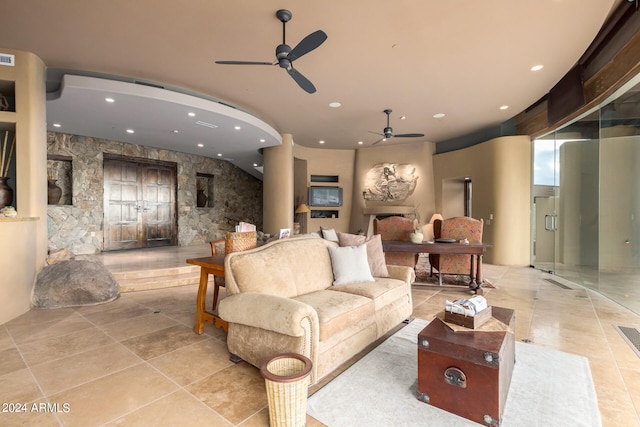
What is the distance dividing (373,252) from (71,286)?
3.78 metres

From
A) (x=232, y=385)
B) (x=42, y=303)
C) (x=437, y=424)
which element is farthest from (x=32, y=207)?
(x=437, y=424)

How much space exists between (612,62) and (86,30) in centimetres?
662

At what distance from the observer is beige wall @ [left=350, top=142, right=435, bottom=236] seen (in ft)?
27.6

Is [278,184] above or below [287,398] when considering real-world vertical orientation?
above

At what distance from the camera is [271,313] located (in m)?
1.93

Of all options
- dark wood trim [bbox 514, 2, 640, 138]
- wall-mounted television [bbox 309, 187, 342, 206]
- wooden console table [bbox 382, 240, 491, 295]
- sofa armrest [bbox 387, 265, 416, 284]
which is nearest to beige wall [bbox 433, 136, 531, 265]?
dark wood trim [bbox 514, 2, 640, 138]

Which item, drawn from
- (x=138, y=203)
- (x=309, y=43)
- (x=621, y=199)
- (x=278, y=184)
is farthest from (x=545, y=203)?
(x=138, y=203)

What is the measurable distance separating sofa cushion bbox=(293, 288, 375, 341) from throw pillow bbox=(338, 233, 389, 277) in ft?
2.49

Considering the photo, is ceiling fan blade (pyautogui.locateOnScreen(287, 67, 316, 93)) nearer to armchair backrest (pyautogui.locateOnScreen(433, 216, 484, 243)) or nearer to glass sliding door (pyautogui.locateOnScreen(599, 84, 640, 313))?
armchair backrest (pyautogui.locateOnScreen(433, 216, 484, 243))

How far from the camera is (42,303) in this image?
11.7ft

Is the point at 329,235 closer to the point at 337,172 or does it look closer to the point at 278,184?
the point at 278,184

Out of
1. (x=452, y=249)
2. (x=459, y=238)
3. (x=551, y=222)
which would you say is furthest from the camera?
(x=551, y=222)

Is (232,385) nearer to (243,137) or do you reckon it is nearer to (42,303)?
(42,303)

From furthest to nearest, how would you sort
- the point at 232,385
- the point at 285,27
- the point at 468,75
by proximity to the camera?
1. the point at 468,75
2. the point at 285,27
3. the point at 232,385
